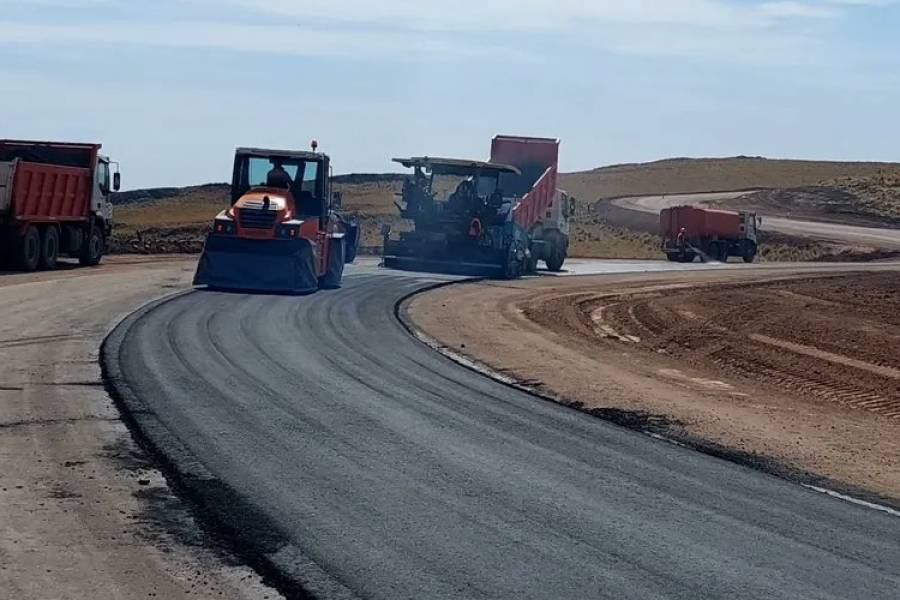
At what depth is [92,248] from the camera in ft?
112

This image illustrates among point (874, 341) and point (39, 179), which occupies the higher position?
point (39, 179)

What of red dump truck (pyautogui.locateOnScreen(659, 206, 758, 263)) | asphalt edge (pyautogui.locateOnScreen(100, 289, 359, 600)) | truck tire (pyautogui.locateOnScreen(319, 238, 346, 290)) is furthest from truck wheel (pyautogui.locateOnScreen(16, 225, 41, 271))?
red dump truck (pyautogui.locateOnScreen(659, 206, 758, 263))

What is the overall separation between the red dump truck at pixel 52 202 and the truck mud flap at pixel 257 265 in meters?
7.18

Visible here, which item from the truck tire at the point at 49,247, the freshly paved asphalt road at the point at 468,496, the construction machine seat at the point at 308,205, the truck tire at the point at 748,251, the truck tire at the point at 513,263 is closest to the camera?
the freshly paved asphalt road at the point at 468,496

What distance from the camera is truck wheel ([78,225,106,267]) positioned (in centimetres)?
3409

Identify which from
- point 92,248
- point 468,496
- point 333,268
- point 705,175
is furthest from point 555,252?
point 705,175

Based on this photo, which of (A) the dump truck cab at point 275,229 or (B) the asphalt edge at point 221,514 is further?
(A) the dump truck cab at point 275,229

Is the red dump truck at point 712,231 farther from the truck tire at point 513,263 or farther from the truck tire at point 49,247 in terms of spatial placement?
the truck tire at point 49,247

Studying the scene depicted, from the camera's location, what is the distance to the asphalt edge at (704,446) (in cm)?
1013

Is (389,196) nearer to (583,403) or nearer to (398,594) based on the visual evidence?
(583,403)

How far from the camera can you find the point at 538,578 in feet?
25.2

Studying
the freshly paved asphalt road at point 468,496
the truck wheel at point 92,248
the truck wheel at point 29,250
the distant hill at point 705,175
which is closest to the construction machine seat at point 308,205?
the truck wheel at point 29,250

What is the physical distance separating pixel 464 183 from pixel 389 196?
138ft

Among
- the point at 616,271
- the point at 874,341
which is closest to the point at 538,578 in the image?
the point at 874,341
